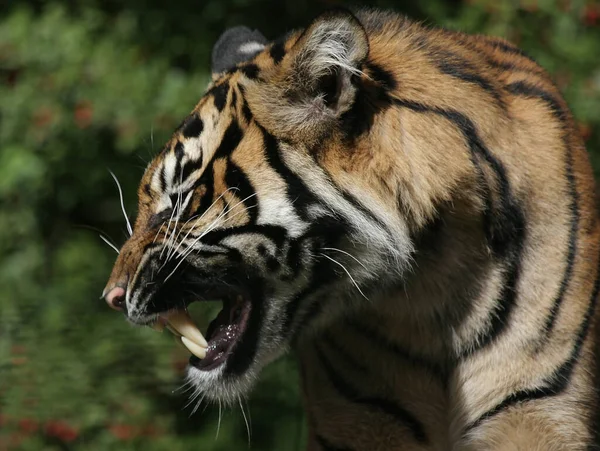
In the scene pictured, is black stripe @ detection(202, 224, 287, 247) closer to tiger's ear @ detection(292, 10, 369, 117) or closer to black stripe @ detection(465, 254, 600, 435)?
tiger's ear @ detection(292, 10, 369, 117)

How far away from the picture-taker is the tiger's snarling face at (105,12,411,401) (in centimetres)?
201

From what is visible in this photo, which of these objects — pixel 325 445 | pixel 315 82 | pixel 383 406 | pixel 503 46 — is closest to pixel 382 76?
pixel 315 82

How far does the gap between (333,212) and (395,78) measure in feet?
0.96

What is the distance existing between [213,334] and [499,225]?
2.02ft

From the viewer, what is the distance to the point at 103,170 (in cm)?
408

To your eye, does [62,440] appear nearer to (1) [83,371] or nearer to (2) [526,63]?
(1) [83,371]

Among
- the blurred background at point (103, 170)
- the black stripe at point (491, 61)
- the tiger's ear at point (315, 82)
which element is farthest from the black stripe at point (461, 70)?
the blurred background at point (103, 170)

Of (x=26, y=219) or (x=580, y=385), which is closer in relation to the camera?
(x=580, y=385)

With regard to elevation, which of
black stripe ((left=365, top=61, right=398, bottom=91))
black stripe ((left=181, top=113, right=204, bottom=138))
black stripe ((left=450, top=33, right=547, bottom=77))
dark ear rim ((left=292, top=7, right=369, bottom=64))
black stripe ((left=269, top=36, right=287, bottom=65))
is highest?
black stripe ((left=450, top=33, right=547, bottom=77))

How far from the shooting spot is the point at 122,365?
10.5ft

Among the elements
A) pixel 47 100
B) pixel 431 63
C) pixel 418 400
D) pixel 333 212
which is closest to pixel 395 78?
pixel 431 63

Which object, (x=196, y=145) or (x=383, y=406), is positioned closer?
(x=196, y=145)

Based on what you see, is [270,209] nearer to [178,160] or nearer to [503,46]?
[178,160]

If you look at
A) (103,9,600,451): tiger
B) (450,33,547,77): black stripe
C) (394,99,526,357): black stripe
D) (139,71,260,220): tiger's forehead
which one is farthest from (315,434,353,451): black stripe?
(450,33,547,77): black stripe
